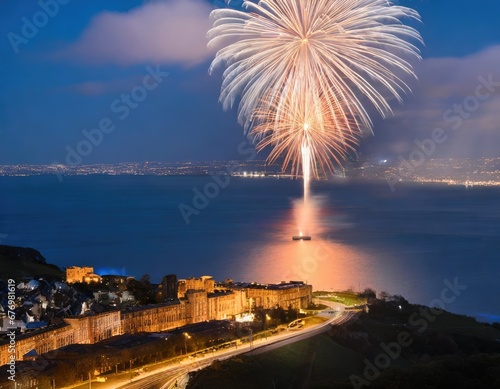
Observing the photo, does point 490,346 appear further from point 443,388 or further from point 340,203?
point 340,203

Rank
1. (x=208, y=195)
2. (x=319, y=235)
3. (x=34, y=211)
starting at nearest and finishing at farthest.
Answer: (x=319, y=235)
(x=34, y=211)
(x=208, y=195)

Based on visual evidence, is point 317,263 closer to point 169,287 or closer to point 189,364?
point 169,287

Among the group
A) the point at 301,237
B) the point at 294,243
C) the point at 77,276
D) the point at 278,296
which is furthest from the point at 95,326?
the point at 301,237

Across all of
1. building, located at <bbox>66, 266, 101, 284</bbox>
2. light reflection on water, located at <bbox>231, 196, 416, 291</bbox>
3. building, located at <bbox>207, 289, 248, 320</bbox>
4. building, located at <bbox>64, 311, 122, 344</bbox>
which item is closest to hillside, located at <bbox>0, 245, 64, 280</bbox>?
building, located at <bbox>66, 266, 101, 284</bbox>

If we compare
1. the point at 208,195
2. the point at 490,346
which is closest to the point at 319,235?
the point at 490,346

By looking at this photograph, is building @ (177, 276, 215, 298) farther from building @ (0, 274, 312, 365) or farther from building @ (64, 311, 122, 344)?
building @ (64, 311, 122, 344)
